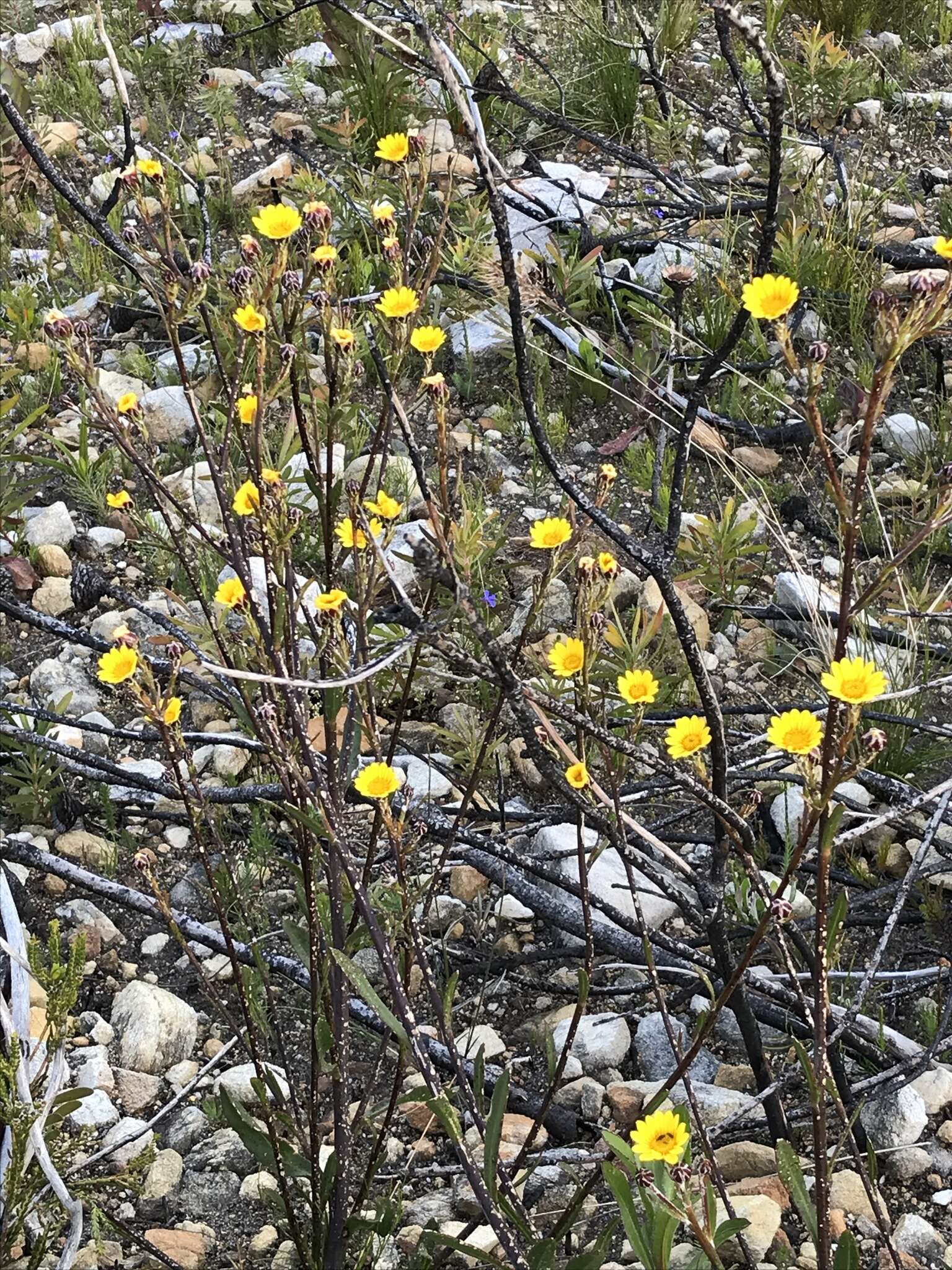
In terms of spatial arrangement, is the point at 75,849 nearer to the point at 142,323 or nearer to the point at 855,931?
the point at 855,931

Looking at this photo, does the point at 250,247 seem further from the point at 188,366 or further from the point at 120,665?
the point at 188,366

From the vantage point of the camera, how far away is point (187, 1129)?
203cm

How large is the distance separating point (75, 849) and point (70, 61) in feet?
11.9

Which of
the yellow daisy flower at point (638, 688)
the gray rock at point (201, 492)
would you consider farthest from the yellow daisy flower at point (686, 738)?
the gray rock at point (201, 492)

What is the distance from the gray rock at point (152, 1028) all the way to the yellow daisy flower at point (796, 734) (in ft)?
4.47

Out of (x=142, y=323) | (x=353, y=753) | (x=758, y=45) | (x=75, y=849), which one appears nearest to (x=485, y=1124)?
(x=353, y=753)

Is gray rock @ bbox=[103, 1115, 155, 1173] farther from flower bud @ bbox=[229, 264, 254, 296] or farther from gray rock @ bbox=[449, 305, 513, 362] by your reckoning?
gray rock @ bbox=[449, 305, 513, 362]

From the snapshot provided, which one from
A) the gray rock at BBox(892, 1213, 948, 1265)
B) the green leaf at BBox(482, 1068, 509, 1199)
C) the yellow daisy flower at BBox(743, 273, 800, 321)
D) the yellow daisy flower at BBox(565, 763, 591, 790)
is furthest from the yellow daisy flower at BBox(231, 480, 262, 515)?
the gray rock at BBox(892, 1213, 948, 1265)

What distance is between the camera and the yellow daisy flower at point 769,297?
1.21m

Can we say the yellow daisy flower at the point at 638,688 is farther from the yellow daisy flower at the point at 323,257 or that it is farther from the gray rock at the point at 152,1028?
the gray rock at the point at 152,1028

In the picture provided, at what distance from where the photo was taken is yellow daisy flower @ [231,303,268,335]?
1474mm

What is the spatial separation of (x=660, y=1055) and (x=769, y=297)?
136 cm

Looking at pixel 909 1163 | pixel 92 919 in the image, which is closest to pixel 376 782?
pixel 909 1163

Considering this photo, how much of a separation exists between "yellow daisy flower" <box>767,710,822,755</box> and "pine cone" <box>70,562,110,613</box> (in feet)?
7.21
